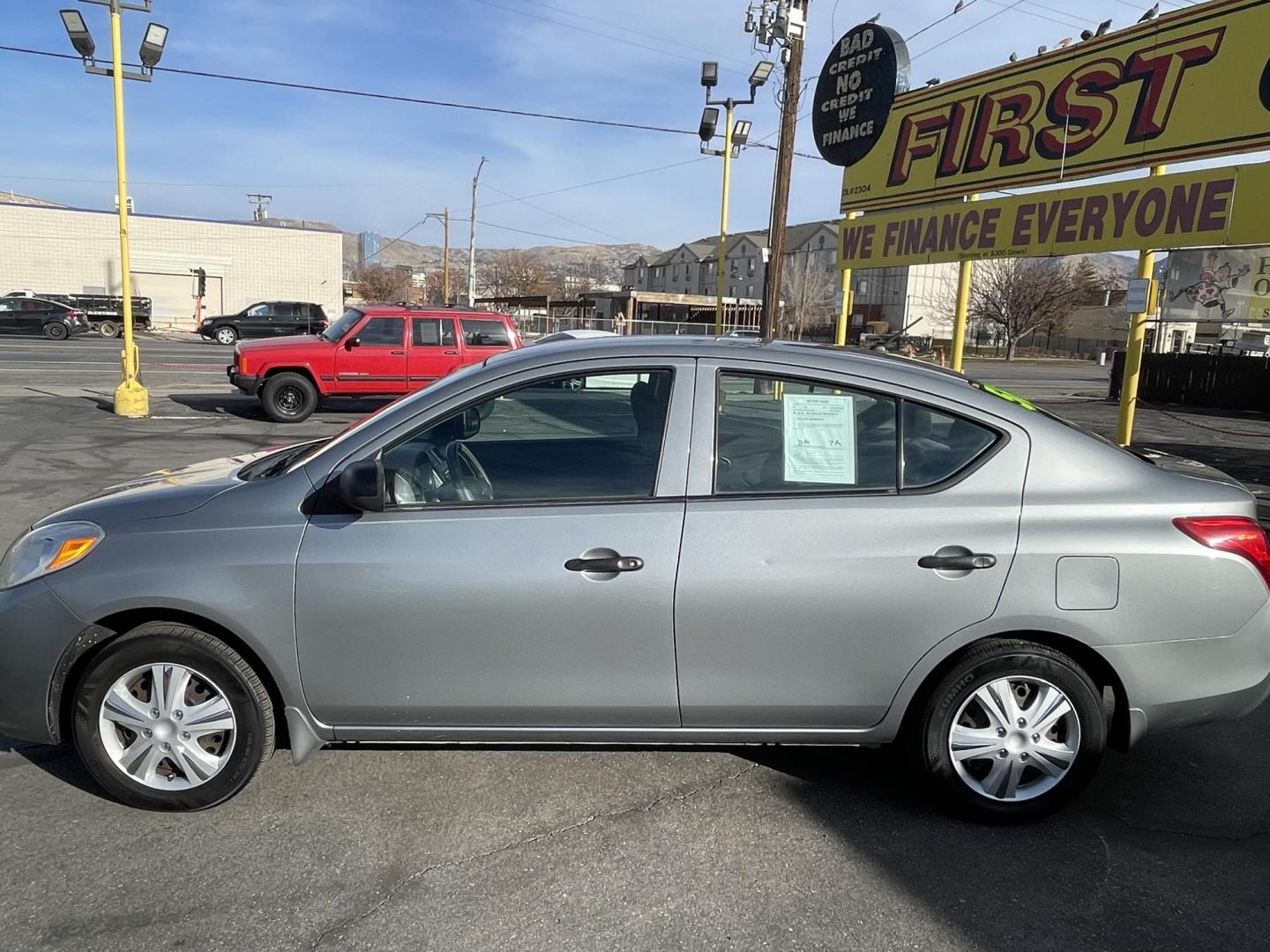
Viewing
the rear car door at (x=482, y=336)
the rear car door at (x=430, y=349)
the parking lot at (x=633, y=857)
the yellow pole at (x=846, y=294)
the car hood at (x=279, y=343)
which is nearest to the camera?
the parking lot at (x=633, y=857)

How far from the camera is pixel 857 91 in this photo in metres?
14.5

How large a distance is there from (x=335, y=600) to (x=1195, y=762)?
345 centimetres

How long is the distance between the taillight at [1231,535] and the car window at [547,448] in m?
1.81

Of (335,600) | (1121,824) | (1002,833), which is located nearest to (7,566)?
(335,600)

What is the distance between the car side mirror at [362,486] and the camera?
2885mm

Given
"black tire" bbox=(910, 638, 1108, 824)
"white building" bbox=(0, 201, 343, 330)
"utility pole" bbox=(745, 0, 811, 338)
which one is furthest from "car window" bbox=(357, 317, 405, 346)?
"white building" bbox=(0, 201, 343, 330)

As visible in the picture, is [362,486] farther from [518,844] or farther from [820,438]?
[820,438]

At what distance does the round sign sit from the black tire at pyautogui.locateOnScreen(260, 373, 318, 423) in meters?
9.36

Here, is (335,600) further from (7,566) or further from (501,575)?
(7,566)

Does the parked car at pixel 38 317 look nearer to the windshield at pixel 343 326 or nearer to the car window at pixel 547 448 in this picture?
the windshield at pixel 343 326

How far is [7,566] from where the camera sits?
10.2ft

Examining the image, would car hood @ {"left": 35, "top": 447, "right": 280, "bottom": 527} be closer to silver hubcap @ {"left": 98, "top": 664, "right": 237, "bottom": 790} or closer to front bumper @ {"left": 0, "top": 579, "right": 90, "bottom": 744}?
front bumper @ {"left": 0, "top": 579, "right": 90, "bottom": 744}

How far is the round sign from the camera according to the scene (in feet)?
44.4

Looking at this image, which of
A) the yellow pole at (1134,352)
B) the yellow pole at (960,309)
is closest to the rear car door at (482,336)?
the yellow pole at (960,309)
